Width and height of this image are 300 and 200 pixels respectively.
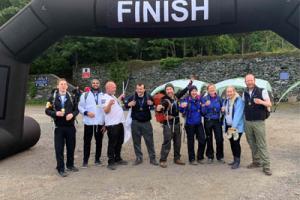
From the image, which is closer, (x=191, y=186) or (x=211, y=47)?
(x=191, y=186)

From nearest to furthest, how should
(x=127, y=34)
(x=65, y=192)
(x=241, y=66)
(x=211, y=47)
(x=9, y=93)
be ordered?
(x=65, y=192), (x=127, y=34), (x=9, y=93), (x=241, y=66), (x=211, y=47)

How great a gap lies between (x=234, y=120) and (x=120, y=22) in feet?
8.48

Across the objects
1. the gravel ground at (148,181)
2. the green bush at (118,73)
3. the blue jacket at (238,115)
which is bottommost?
the gravel ground at (148,181)

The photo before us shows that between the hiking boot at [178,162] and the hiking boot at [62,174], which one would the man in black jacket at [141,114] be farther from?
the hiking boot at [62,174]

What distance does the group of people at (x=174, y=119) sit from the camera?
6.77 m

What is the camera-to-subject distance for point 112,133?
7.17 meters

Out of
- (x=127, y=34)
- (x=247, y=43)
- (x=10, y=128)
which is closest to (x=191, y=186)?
(x=127, y=34)

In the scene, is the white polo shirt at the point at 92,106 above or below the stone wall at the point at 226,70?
below

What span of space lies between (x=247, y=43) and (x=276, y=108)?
1843 cm

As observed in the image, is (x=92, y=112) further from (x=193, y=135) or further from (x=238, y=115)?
(x=238, y=115)

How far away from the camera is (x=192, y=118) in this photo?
734 cm

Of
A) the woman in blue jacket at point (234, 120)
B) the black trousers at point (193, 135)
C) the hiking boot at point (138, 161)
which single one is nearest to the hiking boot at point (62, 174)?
the hiking boot at point (138, 161)

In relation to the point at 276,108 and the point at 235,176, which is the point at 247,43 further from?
the point at 235,176

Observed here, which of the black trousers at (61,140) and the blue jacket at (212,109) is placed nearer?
the black trousers at (61,140)
